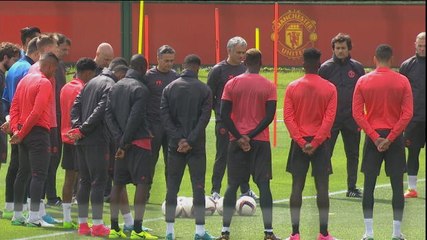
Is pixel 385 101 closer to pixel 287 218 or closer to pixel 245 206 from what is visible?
pixel 287 218

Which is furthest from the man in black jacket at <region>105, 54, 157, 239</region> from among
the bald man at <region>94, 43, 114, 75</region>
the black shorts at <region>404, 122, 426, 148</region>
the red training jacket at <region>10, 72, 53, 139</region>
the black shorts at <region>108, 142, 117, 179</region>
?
the black shorts at <region>404, 122, 426, 148</region>

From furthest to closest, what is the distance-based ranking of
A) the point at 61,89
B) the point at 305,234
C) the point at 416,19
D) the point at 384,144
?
the point at 416,19
the point at 61,89
the point at 305,234
the point at 384,144

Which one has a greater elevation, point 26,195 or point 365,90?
point 365,90

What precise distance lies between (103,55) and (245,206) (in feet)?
7.30

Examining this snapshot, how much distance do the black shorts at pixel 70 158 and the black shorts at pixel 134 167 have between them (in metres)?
1.08

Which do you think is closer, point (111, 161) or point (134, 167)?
point (134, 167)

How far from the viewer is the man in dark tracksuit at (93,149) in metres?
11.7

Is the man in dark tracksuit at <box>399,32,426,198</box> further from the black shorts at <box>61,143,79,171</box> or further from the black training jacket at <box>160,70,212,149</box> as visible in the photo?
the black shorts at <box>61,143,79,171</box>

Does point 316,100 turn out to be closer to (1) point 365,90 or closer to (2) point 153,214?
(1) point 365,90

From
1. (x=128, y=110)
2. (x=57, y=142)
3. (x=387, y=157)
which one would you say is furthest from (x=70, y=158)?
(x=387, y=157)

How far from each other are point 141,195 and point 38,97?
1369 millimetres

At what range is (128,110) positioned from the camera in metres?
11.6

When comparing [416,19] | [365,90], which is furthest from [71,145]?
[416,19]

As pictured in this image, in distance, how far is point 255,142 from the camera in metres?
11.6
